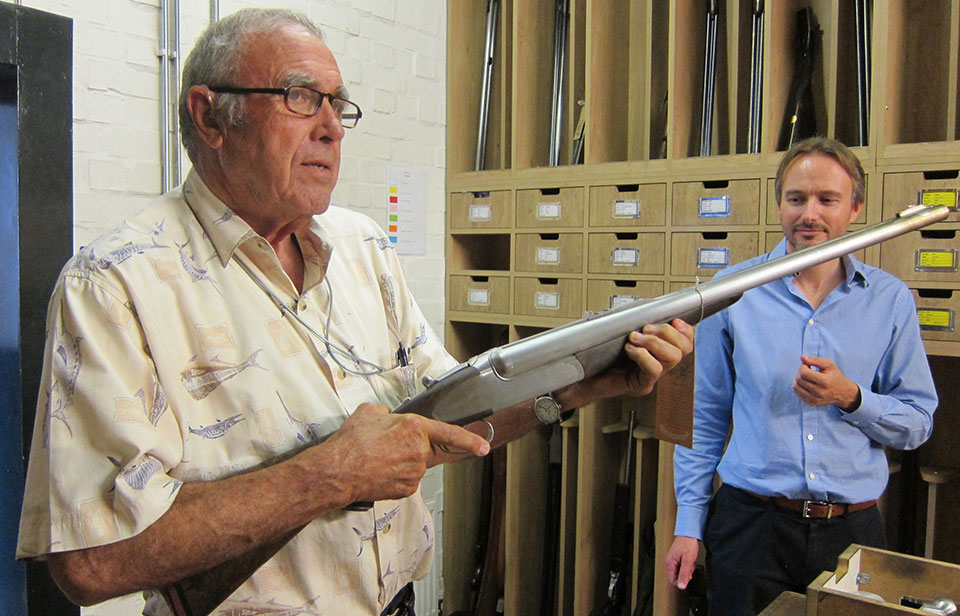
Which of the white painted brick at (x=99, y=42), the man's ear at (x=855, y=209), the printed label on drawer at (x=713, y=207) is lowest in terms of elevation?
the man's ear at (x=855, y=209)

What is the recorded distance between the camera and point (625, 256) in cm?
252

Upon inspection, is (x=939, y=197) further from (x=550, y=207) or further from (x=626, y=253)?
(x=550, y=207)

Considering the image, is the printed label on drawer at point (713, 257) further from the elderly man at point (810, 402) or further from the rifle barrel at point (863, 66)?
the rifle barrel at point (863, 66)

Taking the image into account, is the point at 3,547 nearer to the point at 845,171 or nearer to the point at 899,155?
the point at 845,171

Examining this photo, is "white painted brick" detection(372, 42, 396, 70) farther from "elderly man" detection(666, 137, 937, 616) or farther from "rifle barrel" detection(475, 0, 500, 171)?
"elderly man" detection(666, 137, 937, 616)

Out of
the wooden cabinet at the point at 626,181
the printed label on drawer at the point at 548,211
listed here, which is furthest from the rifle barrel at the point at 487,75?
the printed label on drawer at the point at 548,211

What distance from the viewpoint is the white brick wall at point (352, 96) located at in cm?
185

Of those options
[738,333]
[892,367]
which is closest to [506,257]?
[738,333]

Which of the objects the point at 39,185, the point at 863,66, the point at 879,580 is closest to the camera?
the point at 879,580

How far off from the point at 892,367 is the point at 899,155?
2.03 ft

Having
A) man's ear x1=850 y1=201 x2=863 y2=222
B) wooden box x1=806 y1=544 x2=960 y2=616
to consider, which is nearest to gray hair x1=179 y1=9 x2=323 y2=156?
wooden box x1=806 y1=544 x2=960 y2=616

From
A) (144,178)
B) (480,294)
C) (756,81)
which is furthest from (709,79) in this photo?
(144,178)

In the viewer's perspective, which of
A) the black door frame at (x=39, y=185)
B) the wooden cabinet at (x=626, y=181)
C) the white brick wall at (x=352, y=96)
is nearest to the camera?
the black door frame at (x=39, y=185)

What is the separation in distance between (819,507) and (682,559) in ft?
1.28
